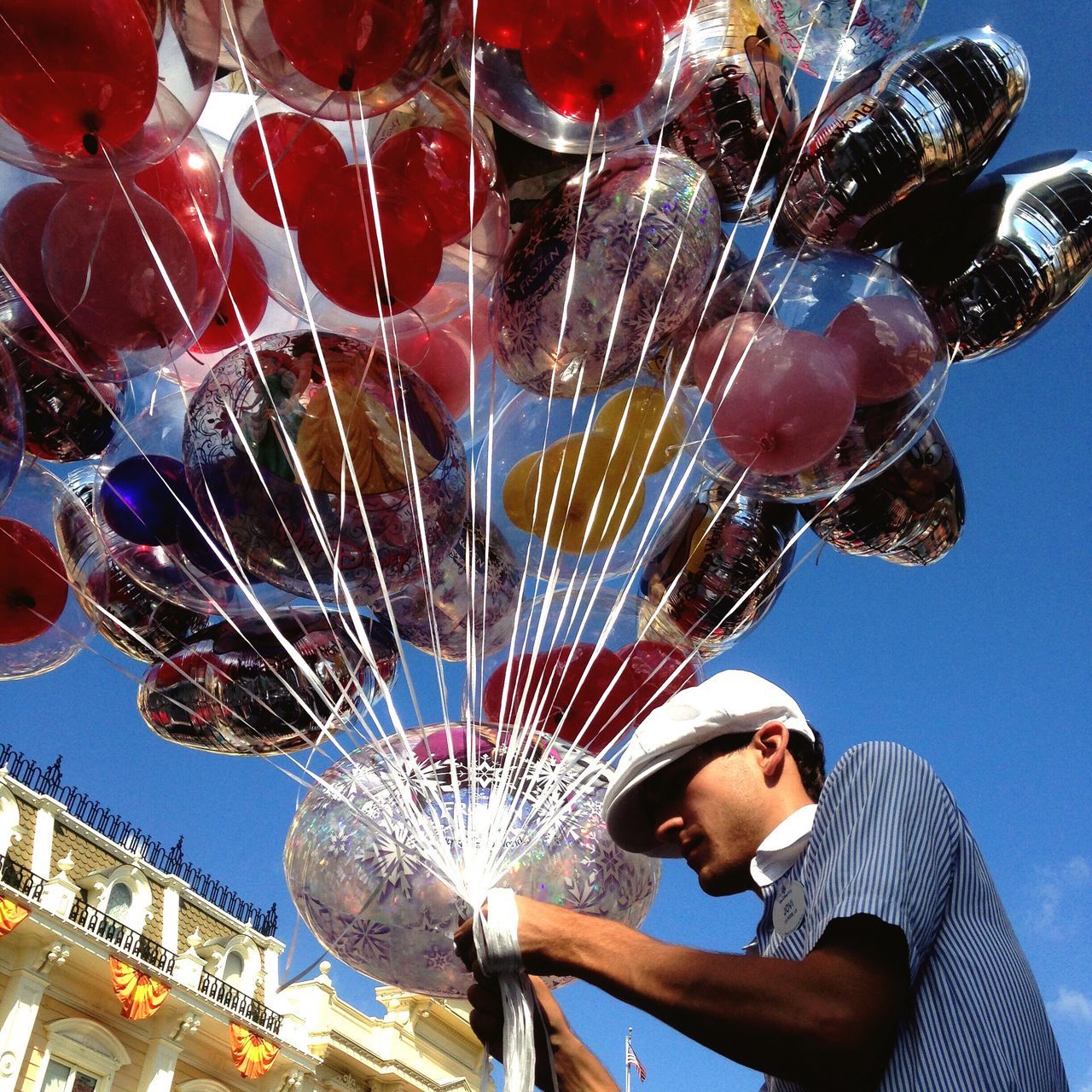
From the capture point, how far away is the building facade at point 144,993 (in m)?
11.8

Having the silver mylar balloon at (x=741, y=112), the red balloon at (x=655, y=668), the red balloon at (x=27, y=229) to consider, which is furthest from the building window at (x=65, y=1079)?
the silver mylar balloon at (x=741, y=112)

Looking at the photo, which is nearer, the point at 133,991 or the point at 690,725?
the point at 690,725

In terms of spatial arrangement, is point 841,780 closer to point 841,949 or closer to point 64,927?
point 841,949

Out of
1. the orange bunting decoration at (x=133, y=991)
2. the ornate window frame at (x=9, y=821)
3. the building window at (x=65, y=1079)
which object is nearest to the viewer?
the building window at (x=65, y=1079)

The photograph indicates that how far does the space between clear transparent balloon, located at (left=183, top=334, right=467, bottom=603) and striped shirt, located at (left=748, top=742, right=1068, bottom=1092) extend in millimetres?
1530

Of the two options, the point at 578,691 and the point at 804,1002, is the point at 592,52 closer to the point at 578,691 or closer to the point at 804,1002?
the point at 578,691

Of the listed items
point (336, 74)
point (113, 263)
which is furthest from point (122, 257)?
point (336, 74)

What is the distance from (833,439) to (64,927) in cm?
1138

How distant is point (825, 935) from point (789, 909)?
212 mm

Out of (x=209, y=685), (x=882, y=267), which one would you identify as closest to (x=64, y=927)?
(x=209, y=685)

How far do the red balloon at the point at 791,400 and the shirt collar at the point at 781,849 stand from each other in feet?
5.38

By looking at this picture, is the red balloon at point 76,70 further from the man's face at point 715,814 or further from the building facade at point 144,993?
the building facade at point 144,993

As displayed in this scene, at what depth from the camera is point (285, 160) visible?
3.06 meters

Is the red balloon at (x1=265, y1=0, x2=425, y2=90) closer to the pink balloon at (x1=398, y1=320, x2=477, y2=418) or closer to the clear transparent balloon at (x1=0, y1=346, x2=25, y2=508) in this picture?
the pink balloon at (x1=398, y1=320, x2=477, y2=418)
